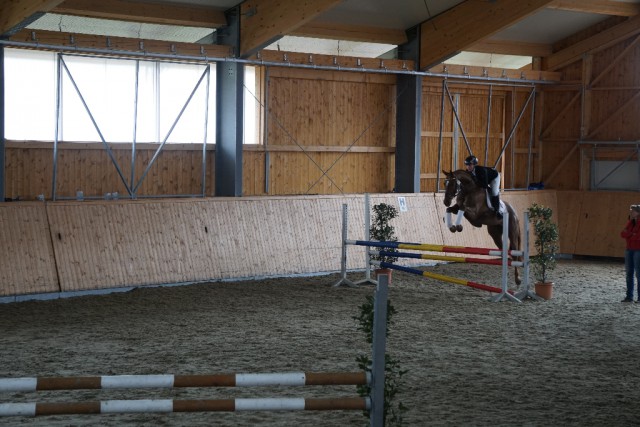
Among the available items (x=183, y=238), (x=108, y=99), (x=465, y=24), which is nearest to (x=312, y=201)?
(x=183, y=238)

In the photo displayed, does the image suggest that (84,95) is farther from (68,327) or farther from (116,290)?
(68,327)

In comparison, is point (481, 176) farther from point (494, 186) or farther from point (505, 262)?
point (505, 262)

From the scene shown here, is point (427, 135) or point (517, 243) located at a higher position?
point (427, 135)

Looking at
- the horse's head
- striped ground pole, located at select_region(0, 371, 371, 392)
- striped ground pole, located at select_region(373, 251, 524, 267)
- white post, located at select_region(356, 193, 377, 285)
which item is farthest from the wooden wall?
striped ground pole, located at select_region(0, 371, 371, 392)

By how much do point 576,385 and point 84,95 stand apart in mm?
9779

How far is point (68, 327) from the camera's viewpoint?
10.7 meters

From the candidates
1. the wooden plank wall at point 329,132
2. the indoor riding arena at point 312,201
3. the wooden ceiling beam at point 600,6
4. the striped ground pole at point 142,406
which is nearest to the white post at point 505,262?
the indoor riding arena at point 312,201

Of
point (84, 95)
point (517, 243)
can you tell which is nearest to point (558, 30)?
point (517, 243)

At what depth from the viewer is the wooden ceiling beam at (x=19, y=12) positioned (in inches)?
474

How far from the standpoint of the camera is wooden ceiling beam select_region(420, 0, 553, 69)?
1658 cm

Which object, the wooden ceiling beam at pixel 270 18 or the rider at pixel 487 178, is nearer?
the rider at pixel 487 178

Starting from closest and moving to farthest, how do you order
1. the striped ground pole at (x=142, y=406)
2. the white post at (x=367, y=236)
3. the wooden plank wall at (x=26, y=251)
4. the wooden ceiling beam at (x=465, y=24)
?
the striped ground pole at (x=142, y=406) → the wooden plank wall at (x=26, y=251) → the white post at (x=367, y=236) → the wooden ceiling beam at (x=465, y=24)

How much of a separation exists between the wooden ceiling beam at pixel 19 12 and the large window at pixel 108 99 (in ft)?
4.18

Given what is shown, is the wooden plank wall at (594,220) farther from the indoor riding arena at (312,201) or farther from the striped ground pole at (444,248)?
the striped ground pole at (444,248)
